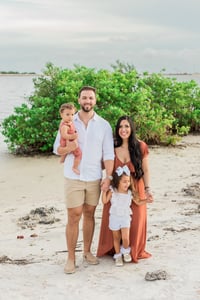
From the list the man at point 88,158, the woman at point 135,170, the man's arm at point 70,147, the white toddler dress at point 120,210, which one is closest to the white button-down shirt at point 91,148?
the man at point 88,158

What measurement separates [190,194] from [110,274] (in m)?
4.21

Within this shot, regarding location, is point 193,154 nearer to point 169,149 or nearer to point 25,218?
point 169,149

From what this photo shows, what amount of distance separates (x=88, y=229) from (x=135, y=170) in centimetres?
81

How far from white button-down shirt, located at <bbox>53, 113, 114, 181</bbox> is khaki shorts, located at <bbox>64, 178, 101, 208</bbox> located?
6 cm

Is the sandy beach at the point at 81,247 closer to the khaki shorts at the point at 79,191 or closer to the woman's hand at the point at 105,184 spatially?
the khaki shorts at the point at 79,191

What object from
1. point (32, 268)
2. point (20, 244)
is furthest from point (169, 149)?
point (32, 268)

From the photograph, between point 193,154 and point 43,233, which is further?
point 193,154

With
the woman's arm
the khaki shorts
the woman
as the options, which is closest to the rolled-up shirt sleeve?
the woman

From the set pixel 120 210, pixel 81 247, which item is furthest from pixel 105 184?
pixel 81 247

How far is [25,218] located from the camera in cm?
837

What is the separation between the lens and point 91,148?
215 inches

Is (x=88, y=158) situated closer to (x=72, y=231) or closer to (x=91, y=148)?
(x=91, y=148)

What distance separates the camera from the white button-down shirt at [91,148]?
17.9 feet

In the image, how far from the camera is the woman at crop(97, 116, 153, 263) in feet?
18.6
